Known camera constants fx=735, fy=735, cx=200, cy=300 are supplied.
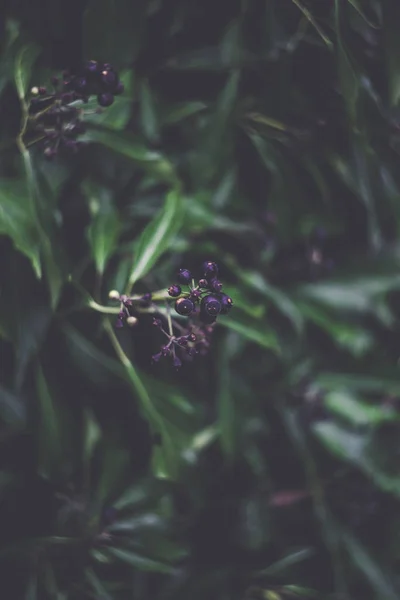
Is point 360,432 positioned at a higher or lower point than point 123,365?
lower

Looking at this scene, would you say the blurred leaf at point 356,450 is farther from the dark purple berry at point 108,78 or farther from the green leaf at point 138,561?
the dark purple berry at point 108,78

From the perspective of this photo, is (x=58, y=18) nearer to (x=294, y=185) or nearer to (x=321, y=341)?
(x=294, y=185)

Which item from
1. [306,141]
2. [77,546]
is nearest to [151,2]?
[306,141]

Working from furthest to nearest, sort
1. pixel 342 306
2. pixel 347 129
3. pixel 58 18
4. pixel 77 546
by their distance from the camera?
pixel 342 306 → pixel 347 129 → pixel 77 546 → pixel 58 18

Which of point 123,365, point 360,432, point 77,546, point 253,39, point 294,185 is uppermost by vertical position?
point 253,39

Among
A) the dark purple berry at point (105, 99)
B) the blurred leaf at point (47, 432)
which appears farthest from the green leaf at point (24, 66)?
the blurred leaf at point (47, 432)

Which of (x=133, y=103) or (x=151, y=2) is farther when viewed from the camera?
(x=133, y=103)

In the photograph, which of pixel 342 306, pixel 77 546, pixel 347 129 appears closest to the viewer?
pixel 77 546
